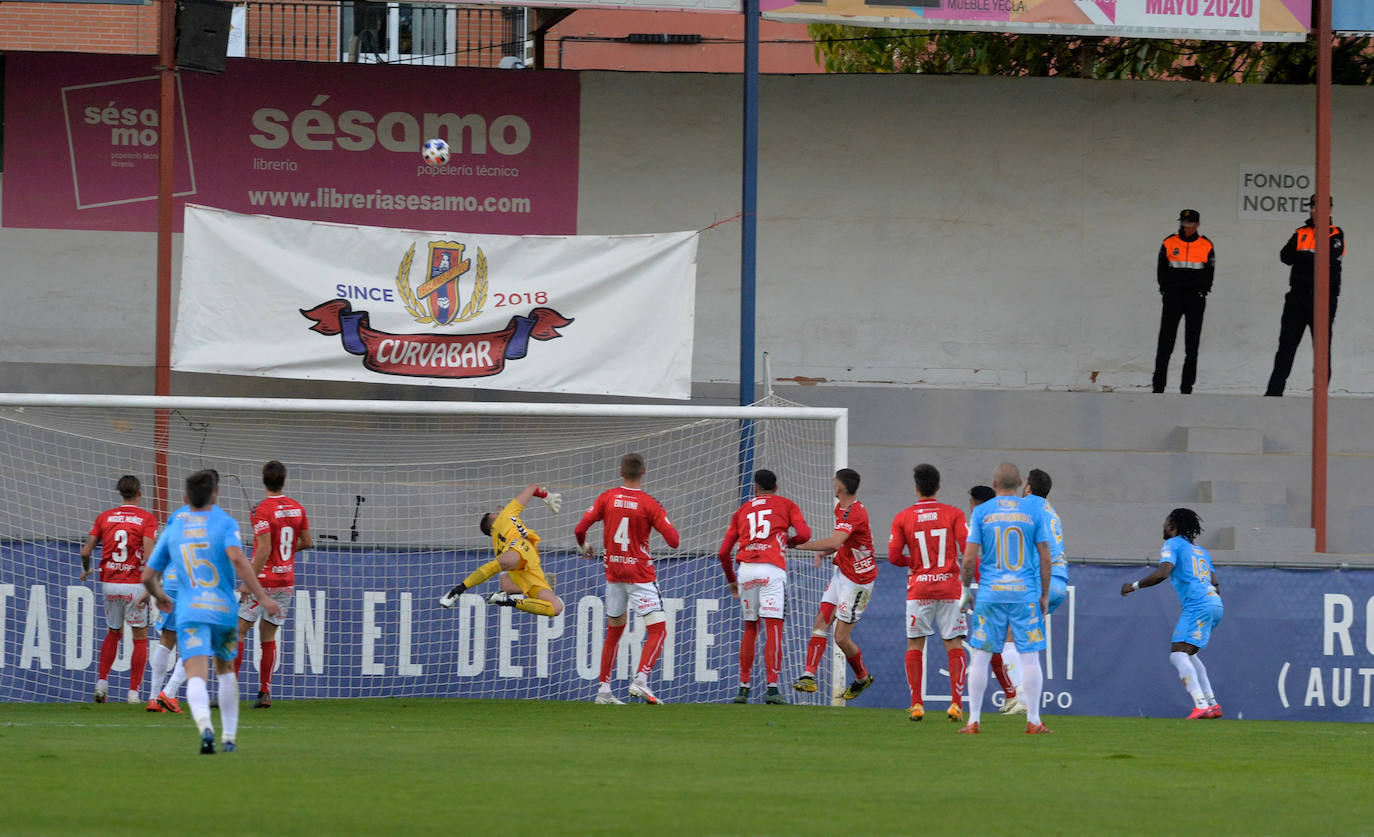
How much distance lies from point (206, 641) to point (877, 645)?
278 inches

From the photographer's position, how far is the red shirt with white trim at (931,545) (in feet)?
40.3

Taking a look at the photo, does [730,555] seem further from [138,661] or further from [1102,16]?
[1102,16]

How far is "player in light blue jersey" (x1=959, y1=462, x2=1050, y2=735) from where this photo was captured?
11070 mm

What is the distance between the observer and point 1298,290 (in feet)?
63.5

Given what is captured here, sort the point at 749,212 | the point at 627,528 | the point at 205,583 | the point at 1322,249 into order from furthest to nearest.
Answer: the point at 1322,249
the point at 749,212
the point at 627,528
the point at 205,583

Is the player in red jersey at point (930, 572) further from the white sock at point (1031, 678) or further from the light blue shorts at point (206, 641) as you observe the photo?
the light blue shorts at point (206, 641)

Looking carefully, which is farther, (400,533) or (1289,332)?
(1289,332)

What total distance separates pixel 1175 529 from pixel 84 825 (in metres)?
9.55

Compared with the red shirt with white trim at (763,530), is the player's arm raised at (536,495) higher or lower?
higher

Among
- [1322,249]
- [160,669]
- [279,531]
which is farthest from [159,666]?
[1322,249]

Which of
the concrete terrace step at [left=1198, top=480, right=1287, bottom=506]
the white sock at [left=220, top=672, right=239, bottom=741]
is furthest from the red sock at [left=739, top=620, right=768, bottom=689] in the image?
the concrete terrace step at [left=1198, top=480, right=1287, bottom=506]

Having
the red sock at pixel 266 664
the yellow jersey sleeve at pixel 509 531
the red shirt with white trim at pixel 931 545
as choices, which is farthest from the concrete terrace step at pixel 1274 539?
the red sock at pixel 266 664

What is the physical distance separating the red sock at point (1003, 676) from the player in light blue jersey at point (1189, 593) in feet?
3.70

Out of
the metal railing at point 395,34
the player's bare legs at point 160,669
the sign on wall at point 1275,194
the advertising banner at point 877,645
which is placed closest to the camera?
the player's bare legs at point 160,669
